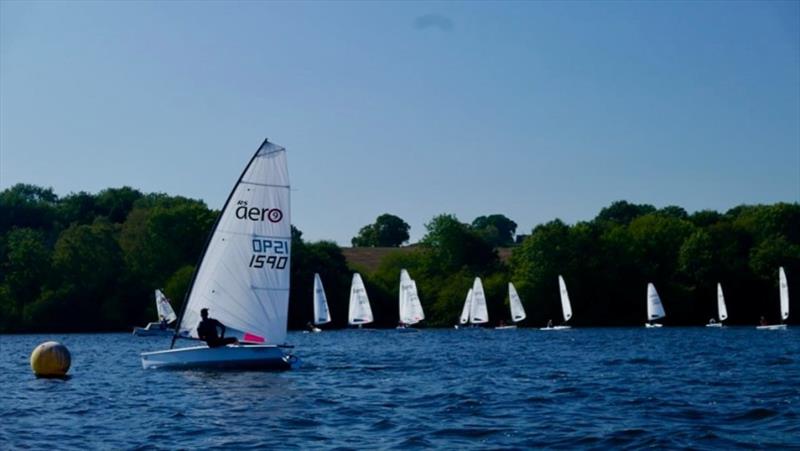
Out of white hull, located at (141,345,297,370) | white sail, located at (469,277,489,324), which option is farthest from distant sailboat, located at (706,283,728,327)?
white hull, located at (141,345,297,370)

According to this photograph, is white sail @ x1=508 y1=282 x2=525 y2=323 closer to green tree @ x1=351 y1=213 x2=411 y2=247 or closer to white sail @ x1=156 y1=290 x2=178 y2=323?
white sail @ x1=156 y1=290 x2=178 y2=323

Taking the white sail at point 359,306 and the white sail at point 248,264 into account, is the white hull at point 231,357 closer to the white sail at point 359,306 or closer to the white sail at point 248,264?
the white sail at point 248,264

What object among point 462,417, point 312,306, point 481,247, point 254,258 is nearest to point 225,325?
point 254,258

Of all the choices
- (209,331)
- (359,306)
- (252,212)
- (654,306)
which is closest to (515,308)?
(654,306)

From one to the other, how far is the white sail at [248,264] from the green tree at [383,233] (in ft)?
449

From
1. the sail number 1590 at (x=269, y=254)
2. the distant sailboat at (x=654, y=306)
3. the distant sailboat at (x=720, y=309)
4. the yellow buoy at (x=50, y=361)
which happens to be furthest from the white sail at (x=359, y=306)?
the yellow buoy at (x=50, y=361)

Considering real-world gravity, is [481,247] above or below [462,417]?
above

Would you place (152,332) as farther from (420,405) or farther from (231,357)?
(420,405)

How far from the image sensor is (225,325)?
106ft

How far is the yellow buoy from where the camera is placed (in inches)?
1254

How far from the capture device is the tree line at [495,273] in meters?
91.9

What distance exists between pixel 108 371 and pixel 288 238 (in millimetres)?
7027

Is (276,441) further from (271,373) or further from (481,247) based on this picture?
(481,247)

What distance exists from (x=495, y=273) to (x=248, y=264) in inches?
2821
